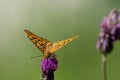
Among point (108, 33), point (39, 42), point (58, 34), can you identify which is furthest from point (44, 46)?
point (58, 34)

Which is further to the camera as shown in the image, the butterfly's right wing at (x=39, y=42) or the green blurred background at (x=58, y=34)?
the green blurred background at (x=58, y=34)

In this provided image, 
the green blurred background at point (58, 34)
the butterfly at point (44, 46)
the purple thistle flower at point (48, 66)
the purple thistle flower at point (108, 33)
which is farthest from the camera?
the green blurred background at point (58, 34)

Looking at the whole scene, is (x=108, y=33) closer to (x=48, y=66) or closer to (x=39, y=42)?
(x=39, y=42)

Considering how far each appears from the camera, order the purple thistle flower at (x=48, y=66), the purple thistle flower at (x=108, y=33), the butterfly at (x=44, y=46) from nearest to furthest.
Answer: the purple thistle flower at (x=108, y=33) < the butterfly at (x=44, y=46) < the purple thistle flower at (x=48, y=66)

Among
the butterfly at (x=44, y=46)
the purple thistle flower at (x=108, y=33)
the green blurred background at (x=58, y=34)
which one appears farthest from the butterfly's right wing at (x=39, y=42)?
the green blurred background at (x=58, y=34)

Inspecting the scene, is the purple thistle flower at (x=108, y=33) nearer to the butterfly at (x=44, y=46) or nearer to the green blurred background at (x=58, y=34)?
the butterfly at (x=44, y=46)

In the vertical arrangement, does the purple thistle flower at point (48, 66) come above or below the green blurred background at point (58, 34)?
below

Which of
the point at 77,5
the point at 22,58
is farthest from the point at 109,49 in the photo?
the point at 77,5

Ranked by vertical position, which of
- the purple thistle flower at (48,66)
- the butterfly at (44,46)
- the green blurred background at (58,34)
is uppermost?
the green blurred background at (58,34)
